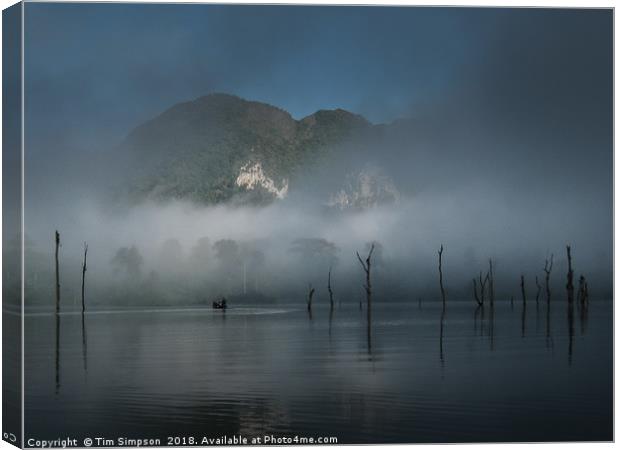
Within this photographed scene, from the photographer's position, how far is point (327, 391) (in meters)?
9.59

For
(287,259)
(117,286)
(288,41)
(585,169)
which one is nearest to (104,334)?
(117,286)

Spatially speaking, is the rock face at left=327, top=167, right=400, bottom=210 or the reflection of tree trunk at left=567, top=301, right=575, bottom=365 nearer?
the reflection of tree trunk at left=567, top=301, right=575, bottom=365

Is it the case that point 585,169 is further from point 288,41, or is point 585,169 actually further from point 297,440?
point 297,440

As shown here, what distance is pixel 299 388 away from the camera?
9734 millimetres

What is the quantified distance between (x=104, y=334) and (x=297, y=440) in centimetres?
1022

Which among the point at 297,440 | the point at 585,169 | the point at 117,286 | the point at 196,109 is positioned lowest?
the point at 297,440

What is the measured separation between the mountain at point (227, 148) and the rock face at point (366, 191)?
0.56 metres

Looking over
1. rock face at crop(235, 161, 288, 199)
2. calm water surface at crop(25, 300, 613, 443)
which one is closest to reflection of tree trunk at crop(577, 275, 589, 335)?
calm water surface at crop(25, 300, 613, 443)

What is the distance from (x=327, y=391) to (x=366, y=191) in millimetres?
5403

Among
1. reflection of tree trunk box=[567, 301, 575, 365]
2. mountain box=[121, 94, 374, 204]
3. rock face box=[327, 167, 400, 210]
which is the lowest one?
reflection of tree trunk box=[567, 301, 575, 365]

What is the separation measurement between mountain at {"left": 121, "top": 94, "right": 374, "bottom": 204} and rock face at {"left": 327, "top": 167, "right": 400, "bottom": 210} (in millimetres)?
558

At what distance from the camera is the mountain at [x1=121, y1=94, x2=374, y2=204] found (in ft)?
41.9

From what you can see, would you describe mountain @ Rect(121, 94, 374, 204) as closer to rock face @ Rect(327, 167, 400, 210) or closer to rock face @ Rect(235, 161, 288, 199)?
rock face @ Rect(235, 161, 288, 199)

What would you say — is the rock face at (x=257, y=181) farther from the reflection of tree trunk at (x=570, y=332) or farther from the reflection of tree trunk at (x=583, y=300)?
the reflection of tree trunk at (x=583, y=300)
